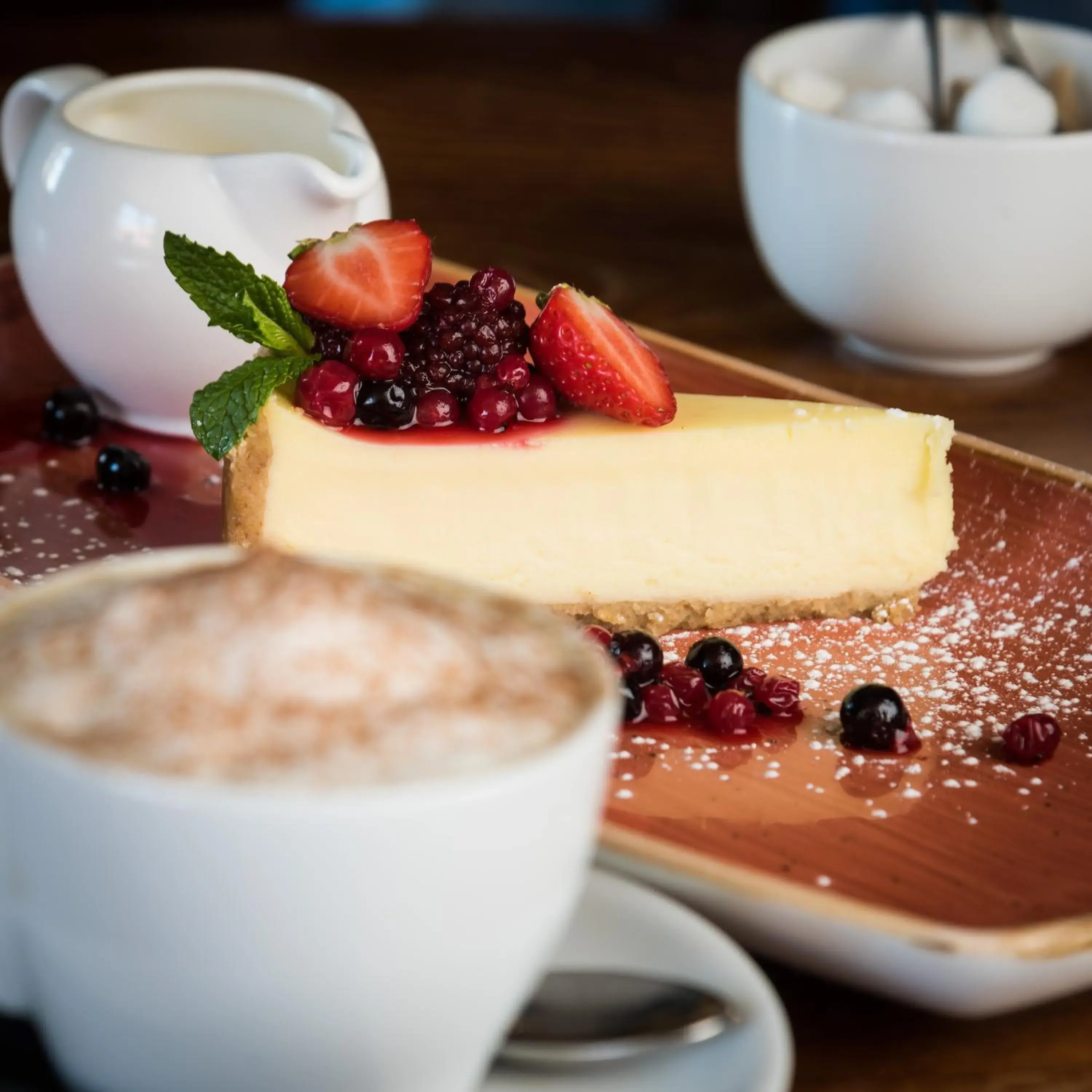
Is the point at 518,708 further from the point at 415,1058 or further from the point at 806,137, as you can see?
the point at 806,137

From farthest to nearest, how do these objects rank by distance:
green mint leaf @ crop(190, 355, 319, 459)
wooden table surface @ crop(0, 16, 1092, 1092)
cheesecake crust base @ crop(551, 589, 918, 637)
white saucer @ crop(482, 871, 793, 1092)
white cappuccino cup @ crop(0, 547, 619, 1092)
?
1. wooden table surface @ crop(0, 16, 1092, 1092)
2. cheesecake crust base @ crop(551, 589, 918, 637)
3. green mint leaf @ crop(190, 355, 319, 459)
4. white saucer @ crop(482, 871, 793, 1092)
5. white cappuccino cup @ crop(0, 547, 619, 1092)

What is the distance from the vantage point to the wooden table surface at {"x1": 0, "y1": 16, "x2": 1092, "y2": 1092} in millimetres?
2359

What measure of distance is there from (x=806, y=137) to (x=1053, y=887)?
1217 mm

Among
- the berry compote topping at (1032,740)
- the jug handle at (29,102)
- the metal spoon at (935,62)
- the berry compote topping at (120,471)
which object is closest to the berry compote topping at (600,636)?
the berry compote topping at (1032,740)

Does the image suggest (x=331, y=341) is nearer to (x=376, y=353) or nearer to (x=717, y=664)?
(x=376, y=353)

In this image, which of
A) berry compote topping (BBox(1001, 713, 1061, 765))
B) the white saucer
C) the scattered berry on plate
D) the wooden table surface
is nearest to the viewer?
the white saucer

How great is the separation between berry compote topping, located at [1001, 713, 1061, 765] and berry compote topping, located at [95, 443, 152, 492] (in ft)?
3.13

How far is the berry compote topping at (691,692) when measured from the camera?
1.53 meters

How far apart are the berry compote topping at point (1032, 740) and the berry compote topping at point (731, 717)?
0.21 metres

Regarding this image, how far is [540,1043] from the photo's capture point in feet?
3.16

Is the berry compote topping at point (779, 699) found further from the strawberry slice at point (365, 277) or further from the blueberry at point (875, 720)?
the strawberry slice at point (365, 277)

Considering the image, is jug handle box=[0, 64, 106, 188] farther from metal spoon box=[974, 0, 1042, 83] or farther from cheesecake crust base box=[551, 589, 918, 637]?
metal spoon box=[974, 0, 1042, 83]

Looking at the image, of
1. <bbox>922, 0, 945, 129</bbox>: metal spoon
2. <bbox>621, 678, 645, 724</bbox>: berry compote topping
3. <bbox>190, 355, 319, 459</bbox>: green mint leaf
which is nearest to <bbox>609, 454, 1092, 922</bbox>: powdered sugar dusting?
<bbox>621, 678, 645, 724</bbox>: berry compote topping

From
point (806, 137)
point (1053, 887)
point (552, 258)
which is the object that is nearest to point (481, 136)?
point (552, 258)
